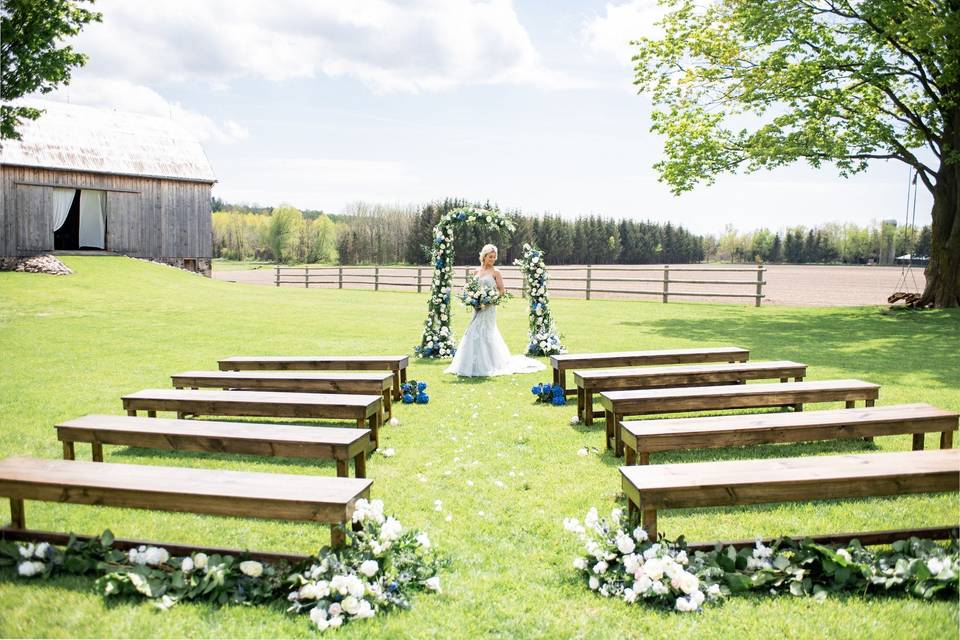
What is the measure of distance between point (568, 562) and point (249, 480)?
189 cm

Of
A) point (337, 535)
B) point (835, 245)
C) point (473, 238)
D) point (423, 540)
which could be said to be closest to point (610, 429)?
point (423, 540)

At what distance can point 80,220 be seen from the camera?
2938 cm

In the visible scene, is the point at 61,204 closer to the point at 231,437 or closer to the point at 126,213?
the point at 126,213

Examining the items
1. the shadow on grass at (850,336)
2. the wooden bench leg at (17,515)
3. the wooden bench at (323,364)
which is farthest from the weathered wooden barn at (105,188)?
the wooden bench leg at (17,515)

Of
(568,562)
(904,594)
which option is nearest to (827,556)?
(904,594)

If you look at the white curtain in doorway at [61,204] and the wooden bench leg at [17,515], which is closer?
the wooden bench leg at [17,515]

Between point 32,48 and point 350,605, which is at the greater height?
point 32,48

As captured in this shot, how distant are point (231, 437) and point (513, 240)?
6984cm

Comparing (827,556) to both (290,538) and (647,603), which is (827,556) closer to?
(647,603)

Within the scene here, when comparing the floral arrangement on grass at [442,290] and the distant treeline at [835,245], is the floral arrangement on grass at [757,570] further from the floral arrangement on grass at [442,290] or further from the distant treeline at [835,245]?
the distant treeline at [835,245]

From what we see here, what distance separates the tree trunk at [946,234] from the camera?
1831cm

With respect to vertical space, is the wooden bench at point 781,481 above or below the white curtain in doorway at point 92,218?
below

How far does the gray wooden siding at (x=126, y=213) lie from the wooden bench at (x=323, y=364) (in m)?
25.3

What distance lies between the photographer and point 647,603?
11.0 feet
